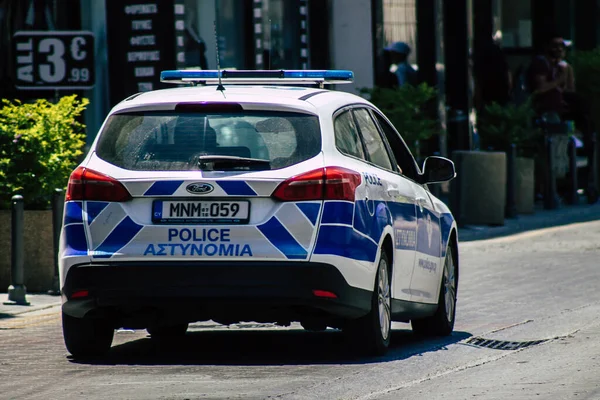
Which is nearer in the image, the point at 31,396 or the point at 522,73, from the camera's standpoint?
the point at 31,396

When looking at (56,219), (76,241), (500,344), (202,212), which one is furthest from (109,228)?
(56,219)

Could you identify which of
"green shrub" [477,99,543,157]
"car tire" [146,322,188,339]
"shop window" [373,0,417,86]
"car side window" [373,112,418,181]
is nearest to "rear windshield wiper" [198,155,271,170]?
"car side window" [373,112,418,181]

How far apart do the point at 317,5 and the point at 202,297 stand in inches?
651

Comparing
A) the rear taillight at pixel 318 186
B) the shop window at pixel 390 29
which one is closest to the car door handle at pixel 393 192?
the rear taillight at pixel 318 186

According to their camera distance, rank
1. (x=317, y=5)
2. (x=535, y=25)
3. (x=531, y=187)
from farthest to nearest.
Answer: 1. (x=535, y=25)
2. (x=317, y=5)
3. (x=531, y=187)

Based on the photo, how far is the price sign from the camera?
14500mm

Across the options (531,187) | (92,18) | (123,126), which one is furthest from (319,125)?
(531,187)

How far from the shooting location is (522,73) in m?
29.1

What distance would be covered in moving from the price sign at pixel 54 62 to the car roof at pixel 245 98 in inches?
190

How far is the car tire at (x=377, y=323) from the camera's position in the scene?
30.7ft

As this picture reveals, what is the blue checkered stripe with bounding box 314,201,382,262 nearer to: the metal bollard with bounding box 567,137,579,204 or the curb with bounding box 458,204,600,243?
the curb with bounding box 458,204,600,243

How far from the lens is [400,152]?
1079cm

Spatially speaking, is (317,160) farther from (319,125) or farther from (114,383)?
(114,383)

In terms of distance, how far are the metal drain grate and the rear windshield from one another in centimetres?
186
